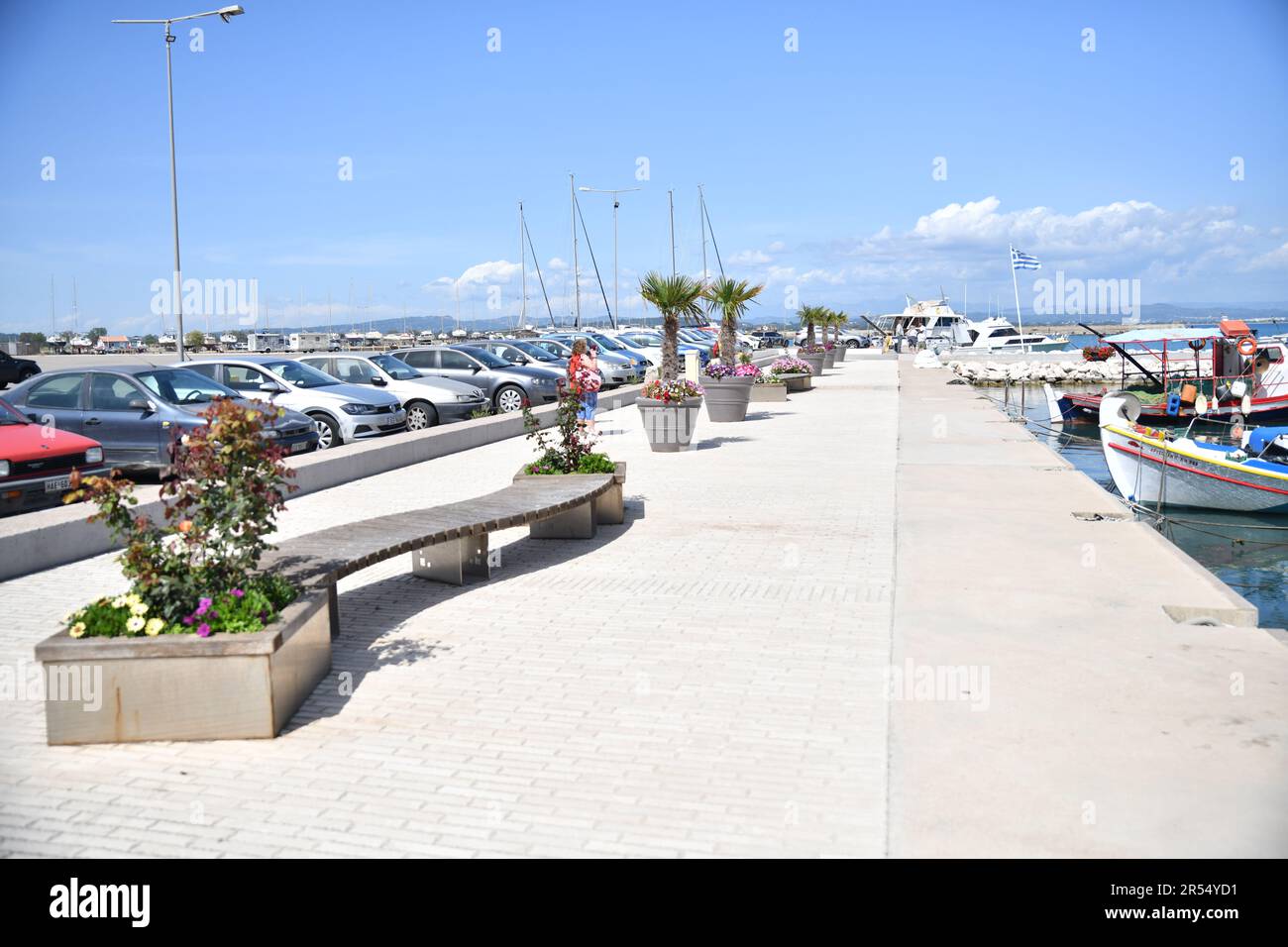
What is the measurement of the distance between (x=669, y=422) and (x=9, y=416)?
871 cm

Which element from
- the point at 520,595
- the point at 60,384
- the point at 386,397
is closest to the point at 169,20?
the point at 386,397

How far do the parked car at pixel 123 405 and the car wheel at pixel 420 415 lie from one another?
5865 millimetres

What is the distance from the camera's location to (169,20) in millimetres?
23719

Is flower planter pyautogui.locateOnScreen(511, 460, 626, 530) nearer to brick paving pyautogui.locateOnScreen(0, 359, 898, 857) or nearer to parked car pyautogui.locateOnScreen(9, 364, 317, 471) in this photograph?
brick paving pyautogui.locateOnScreen(0, 359, 898, 857)

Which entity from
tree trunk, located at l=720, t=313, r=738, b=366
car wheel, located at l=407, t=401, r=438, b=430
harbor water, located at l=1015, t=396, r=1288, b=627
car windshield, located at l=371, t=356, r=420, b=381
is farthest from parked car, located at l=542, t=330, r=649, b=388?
harbor water, located at l=1015, t=396, r=1288, b=627

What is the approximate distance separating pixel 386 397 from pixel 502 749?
13.5 meters

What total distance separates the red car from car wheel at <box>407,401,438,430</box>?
8.96 m

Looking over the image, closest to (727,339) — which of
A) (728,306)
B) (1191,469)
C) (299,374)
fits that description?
(728,306)

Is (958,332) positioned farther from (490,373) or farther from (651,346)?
(490,373)

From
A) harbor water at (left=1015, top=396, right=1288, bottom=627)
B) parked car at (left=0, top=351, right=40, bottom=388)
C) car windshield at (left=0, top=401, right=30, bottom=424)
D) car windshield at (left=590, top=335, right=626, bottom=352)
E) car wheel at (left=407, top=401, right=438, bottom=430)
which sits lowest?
harbor water at (left=1015, top=396, right=1288, bottom=627)

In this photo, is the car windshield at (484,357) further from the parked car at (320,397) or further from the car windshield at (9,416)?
the car windshield at (9,416)

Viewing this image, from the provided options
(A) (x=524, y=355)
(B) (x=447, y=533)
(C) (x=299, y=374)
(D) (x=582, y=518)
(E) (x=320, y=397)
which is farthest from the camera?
(A) (x=524, y=355)

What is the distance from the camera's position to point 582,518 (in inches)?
397

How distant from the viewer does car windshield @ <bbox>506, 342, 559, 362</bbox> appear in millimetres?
28477
